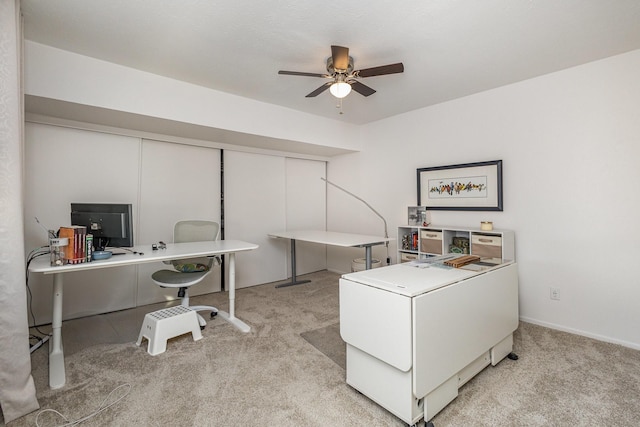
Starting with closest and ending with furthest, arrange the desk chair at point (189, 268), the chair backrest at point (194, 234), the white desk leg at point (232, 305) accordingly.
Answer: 1. the desk chair at point (189, 268)
2. the white desk leg at point (232, 305)
3. the chair backrest at point (194, 234)

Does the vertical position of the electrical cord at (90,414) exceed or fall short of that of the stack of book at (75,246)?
it falls short

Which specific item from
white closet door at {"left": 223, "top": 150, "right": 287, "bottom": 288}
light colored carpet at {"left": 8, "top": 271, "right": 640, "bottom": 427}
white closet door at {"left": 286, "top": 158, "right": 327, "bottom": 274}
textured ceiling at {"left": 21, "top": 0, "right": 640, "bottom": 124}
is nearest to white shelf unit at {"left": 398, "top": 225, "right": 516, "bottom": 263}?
light colored carpet at {"left": 8, "top": 271, "right": 640, "bottom": 427}

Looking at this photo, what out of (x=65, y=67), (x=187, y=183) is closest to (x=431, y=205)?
(x=187, y=183)

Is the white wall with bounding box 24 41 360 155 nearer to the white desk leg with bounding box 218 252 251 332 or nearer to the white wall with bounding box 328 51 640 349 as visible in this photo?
the white desk leg with bounding box 218 252 251 332

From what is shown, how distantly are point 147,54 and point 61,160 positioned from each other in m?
1.47

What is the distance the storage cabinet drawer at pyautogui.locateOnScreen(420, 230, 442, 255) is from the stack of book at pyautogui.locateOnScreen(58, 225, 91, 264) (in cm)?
314

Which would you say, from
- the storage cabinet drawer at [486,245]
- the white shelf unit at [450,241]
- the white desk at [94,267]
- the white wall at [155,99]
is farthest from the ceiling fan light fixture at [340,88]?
the storage cabinet drawer at [486,245]

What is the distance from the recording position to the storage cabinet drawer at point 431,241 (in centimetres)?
324

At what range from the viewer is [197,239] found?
3.21 meters

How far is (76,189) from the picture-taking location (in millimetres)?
2932

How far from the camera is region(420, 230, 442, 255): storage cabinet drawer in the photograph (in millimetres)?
3236

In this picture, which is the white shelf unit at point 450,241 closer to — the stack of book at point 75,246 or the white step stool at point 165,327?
the white step stool at point 165,327

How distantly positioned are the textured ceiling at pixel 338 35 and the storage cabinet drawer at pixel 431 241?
160 cm

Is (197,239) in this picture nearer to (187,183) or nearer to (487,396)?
(187,183)
